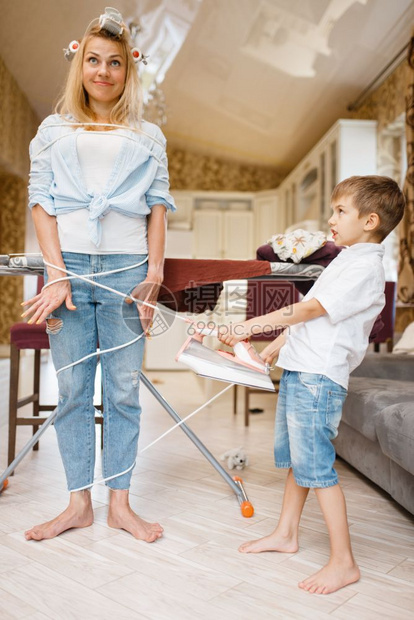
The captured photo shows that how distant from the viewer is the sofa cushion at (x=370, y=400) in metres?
1.75

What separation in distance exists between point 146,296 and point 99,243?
0.63 ft

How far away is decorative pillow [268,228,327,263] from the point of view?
5.64ft

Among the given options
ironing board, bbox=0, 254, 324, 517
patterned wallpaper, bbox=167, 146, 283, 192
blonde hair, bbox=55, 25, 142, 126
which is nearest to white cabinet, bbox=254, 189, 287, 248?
patterned wallpaper, bbox=167, 146, 283, 192

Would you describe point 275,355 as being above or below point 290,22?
below

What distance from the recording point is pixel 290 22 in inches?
158

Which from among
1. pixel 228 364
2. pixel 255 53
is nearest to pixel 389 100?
pixel 255 53

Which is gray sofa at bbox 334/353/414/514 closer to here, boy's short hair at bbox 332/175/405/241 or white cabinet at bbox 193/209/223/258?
boy's short hair at bbox 332/175/405/241

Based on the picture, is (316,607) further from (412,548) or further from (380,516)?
(380,516)

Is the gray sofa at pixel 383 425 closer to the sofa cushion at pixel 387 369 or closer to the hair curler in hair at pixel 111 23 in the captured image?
the sofa cushion at pixel 387 369

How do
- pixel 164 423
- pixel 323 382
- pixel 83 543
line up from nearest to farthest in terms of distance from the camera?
pixel 323 382, pixel 83 543, pixel 164 423

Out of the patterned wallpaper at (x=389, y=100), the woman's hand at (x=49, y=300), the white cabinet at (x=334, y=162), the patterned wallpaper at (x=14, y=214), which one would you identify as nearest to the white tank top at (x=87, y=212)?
the woman's hand at (x=49, y=300)

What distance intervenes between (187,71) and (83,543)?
4808 mm

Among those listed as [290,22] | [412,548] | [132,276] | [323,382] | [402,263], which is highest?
[290,22]

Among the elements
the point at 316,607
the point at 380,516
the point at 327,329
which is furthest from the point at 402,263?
the point at 316,607
